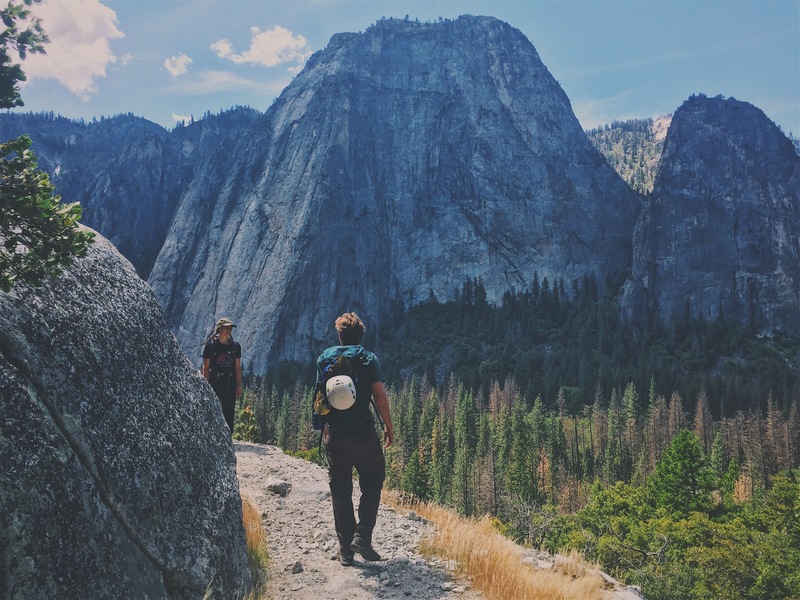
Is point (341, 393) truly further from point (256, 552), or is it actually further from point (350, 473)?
point (256, 552)

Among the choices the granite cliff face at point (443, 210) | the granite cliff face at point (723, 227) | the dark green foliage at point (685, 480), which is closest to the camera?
the dark green foliage at point (685, 480)

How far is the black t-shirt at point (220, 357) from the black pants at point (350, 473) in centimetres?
482

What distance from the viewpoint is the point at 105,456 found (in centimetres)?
491

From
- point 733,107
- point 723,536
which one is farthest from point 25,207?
point 733,107

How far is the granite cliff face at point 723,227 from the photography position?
510 feet

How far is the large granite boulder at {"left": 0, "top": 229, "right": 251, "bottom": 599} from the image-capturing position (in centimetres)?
414

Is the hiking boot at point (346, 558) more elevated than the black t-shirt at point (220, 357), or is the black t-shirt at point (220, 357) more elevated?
the black t-shirt at point (220, 357)

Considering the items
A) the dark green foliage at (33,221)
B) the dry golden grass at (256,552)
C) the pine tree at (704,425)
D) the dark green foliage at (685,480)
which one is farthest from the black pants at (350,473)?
the pine tree at (704,425)

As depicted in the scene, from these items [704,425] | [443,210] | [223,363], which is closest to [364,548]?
[223,363]

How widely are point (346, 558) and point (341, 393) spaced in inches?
90.7

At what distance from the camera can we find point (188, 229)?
186m

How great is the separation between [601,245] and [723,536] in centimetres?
16348

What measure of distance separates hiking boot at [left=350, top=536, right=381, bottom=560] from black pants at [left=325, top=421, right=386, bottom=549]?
0.05 metres

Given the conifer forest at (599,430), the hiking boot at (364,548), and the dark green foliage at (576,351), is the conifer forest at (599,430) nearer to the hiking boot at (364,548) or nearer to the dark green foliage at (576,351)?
the dark green foliage at (576,351)
